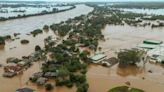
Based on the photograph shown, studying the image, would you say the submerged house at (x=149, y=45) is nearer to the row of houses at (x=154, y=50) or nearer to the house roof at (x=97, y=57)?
the row of houses at (x=154, y=50)

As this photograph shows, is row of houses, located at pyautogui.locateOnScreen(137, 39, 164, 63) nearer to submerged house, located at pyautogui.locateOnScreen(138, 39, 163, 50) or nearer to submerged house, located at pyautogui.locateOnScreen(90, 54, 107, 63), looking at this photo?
submerged house, located at pyautogui.locateOnScreen(138, 39, 163, 50)

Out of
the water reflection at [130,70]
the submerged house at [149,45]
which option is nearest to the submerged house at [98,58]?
the water reflection at [130,70]

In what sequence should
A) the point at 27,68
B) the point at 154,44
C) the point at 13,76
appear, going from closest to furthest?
the point at 13,76 < the point at 27,68 < the point at 154,44

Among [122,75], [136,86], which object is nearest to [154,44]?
[122,75]

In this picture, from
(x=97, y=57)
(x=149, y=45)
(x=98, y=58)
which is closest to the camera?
(x=98, y=58)

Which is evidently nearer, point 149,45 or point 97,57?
point 97,57

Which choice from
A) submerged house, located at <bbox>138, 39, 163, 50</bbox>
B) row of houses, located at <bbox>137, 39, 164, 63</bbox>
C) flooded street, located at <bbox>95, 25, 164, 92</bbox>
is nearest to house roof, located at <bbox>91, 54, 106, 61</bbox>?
flooded street, located at <bbox>95, 25, 164, 92</bbox>

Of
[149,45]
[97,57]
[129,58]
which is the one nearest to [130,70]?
[129,58]

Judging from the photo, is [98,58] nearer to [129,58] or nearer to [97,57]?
[97,57]

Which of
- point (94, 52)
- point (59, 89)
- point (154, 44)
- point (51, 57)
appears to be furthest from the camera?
point (154, 44)

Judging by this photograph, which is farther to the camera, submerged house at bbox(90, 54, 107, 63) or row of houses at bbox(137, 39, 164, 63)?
row of houses at bbox(137, 39, 164, 63)

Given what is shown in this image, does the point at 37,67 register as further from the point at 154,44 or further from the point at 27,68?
the point at 154,44
